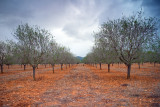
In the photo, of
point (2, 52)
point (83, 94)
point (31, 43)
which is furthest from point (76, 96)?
point (2, 52)

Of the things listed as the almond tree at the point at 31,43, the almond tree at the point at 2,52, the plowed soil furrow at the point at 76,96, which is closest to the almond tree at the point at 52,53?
the almond tree at the point at 31,43

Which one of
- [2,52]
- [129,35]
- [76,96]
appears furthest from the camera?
[2,52]

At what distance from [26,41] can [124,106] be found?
19.6 metres

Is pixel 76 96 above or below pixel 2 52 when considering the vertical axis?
below

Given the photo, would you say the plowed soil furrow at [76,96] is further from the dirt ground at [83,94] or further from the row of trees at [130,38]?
the row of trees at [130,38]

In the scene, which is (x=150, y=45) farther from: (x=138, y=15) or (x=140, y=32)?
(x=138, y=15)

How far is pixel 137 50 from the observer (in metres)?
17.9

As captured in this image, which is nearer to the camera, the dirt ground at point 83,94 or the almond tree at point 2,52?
the dirt ground at point 83,94

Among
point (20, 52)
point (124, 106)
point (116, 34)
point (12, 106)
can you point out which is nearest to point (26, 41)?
point (20, 52)

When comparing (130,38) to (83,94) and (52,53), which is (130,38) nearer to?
(83,94)

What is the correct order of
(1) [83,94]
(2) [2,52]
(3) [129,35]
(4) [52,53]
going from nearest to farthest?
(1) [83,94] < (3) [129,35] < (4) [52,53] < (2) [2,52]

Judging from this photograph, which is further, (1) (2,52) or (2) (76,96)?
(1) (2,52)

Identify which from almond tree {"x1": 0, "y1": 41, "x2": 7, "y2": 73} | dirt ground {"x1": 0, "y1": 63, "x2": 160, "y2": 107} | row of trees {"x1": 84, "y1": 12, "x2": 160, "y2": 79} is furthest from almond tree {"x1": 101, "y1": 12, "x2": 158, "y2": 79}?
almond tree {"x1": 0, "y1": 41, "x2": 7, "y2": 73}

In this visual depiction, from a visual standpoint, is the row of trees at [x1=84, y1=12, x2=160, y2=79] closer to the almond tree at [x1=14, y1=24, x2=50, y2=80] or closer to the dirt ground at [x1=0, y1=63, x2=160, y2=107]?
the dirt ground at [x1=0, y1=63, x2=160, y2=107]
